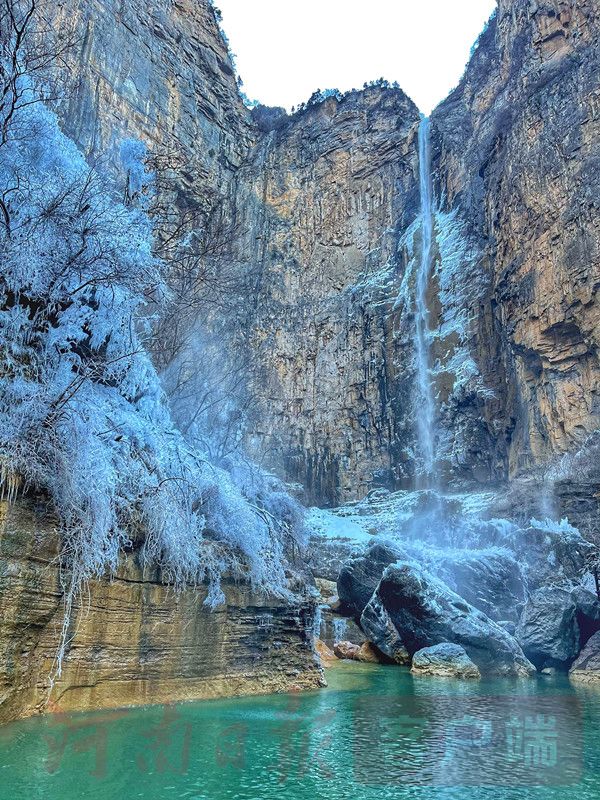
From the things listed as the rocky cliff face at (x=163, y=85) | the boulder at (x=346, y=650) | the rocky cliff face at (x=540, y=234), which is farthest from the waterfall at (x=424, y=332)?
the boulder at (x=346, y=650)

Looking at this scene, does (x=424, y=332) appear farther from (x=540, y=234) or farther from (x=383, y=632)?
(x=383, y=632)

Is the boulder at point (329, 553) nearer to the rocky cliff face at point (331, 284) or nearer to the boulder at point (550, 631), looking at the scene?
the rocky cliff face at point (331, 284)

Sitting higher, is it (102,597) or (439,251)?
(439,251)

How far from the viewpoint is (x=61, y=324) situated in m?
7.05

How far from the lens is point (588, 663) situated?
14.0 metres

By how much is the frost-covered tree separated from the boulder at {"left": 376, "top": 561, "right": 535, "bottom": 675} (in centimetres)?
705

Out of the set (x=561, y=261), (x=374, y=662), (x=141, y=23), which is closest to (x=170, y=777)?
(x=374, y=662)

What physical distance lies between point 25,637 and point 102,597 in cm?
102

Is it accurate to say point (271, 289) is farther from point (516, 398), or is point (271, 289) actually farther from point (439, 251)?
point (516, 398)

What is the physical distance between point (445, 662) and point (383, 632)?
2.73 meters

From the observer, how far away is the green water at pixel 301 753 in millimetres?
4004

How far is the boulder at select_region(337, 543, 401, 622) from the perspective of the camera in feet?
60.3

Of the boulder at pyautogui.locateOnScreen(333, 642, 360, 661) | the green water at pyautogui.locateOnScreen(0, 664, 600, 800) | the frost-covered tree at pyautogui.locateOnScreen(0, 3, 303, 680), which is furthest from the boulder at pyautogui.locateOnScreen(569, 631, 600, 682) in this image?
the frost-covered tree at pyautogui.locateOnScreen(0, 3, 303, 680)

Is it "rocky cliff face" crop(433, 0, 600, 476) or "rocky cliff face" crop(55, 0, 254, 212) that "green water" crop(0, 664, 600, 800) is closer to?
"rocky cliff face" crop(433, 0, 600, 476)
